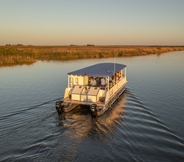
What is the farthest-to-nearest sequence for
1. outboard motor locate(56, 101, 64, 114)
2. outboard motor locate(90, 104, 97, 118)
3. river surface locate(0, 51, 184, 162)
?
outboard motor locate(56, 101, 64, 114) → outboard motor locate(90, 104, 97, 118) → river surface locate(0, 51, 184, 162)

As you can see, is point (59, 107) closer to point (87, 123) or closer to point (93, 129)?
point (87, 123)

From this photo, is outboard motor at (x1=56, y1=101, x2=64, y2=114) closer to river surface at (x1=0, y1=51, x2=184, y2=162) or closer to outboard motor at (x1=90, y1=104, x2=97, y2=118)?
river surface at (x1=0, y1=51, x2=184, y2=162)

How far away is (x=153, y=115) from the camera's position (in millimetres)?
13539

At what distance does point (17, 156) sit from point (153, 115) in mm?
8579

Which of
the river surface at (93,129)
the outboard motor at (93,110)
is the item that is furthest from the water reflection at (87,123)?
the outboard motor at (93,110)

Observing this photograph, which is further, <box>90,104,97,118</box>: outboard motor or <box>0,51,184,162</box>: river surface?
<box>90,104,97,118</box>: outboard motor

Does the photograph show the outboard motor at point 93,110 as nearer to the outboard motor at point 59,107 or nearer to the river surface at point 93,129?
the river surface at point 93,129

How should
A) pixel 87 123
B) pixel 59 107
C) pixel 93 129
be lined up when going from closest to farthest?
pixel 93 129, pixel 87 123, pixel 59 107

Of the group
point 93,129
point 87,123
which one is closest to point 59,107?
point 87,123

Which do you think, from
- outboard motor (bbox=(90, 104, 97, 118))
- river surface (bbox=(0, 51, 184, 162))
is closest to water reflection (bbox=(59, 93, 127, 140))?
river surface (bbox=(0, 51, 184, 162))

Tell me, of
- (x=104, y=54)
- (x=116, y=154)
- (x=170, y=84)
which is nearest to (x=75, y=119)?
(x=116, y=154)

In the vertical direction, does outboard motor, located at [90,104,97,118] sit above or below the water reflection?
above

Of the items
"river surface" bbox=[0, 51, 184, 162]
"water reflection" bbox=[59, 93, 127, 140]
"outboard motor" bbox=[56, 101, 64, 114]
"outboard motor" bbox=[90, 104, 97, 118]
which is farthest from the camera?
"outboard motor" bbox=[56, 101, 64, 114]

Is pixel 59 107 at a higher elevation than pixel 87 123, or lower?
higher
